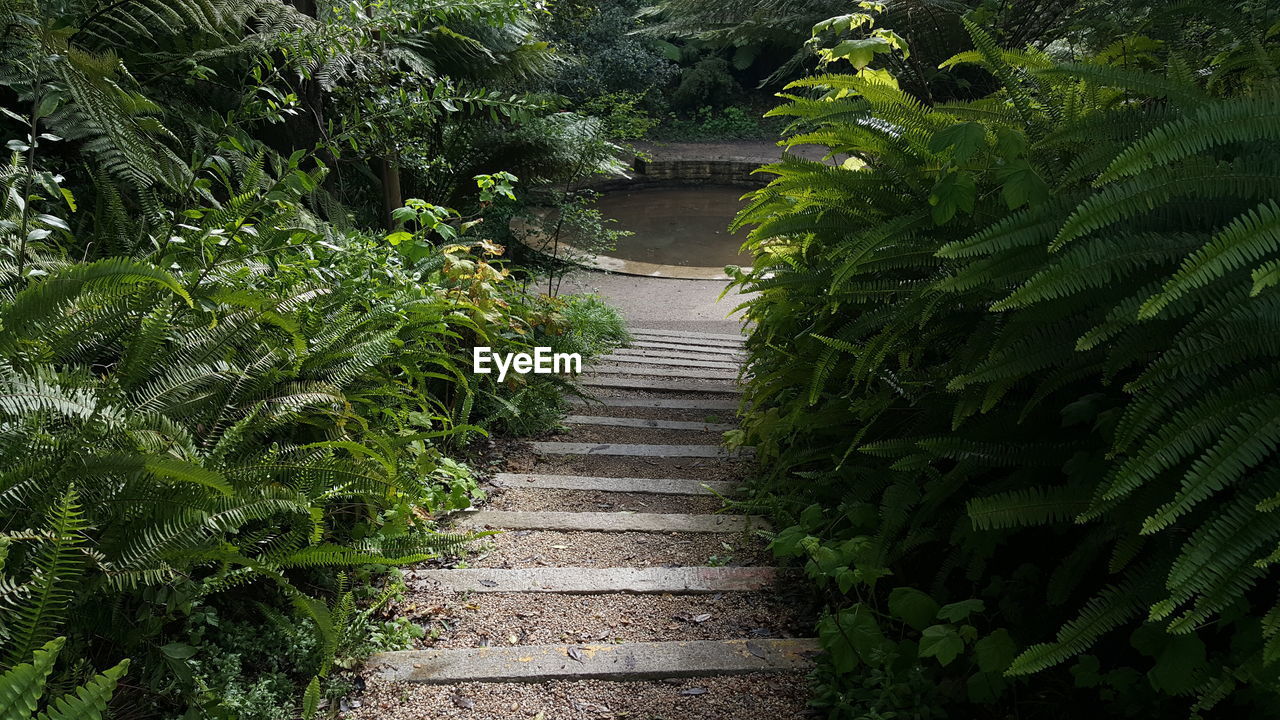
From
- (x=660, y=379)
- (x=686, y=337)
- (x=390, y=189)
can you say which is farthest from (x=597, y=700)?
(x=686, y=337)

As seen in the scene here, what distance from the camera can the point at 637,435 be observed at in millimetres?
3498

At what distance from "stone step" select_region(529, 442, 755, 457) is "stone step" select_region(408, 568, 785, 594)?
1.10m

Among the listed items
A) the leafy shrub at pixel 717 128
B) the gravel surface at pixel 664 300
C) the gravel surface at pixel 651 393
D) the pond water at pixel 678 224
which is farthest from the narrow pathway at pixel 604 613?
the leafy shrub at pixel 717 128

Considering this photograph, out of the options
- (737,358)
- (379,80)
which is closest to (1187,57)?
(379,80)

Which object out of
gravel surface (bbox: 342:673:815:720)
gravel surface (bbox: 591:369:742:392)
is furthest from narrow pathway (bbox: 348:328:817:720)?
gravel surface (bbox: 591:369:742:392)

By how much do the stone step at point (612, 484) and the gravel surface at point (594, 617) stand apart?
2.52 ft

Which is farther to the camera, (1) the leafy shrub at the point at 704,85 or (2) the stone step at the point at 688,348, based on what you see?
(1) the leafy shrub at the point at 704,85

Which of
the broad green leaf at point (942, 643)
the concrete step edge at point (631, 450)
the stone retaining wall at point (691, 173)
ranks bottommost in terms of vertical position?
the concrete step edge at point (631, 450)

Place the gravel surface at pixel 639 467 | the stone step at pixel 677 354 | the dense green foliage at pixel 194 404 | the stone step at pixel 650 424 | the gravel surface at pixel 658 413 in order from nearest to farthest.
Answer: the dense green foliage at pixel 194 404 < the gravel surface at pixel 639 467 < the stone step at pixel 650 424 < the gravel surface at pixel 658 413 < the stone step at pixel 677 354

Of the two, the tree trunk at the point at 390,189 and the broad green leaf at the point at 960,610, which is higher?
the tree trunk at the point at 390,189

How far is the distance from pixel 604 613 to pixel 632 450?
133cm

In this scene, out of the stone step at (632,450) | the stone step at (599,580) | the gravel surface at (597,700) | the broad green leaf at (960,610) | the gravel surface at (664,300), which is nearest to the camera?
the broad green leaf at (960,610)

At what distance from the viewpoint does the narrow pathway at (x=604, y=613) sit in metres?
1.50

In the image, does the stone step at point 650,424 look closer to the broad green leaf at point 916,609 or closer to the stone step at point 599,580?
the stone step at point 599,580
